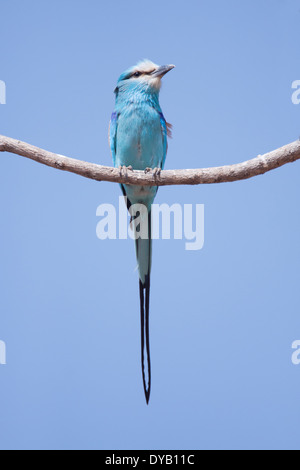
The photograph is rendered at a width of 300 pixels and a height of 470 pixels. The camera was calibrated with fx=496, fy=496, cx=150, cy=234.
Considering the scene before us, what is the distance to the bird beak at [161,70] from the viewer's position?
3498 millimetres

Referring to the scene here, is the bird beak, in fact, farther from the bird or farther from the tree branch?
the tree branch

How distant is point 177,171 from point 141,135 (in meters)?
0.82

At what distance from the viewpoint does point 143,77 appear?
11.8 feet

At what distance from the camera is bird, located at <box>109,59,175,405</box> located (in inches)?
138

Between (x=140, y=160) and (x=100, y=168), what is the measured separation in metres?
0.79

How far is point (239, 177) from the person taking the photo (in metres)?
2.69

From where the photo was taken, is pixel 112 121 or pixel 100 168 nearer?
pixel 100 168

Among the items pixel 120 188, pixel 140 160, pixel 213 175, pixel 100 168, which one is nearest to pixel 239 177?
pixel 213 175

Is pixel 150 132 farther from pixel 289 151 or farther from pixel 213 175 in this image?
pixel 289 151

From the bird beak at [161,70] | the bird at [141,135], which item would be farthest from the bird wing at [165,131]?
the bird beak at [161,70]

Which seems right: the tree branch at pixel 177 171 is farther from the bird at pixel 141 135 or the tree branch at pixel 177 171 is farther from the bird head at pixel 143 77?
the bird head at pixel 143 77

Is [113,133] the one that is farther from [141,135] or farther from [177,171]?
[177,171]

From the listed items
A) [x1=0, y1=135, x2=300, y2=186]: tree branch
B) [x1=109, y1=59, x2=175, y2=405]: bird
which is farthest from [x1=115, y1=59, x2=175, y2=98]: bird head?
[x1=0, y1=135, x2=300, y2=186]: tree branch

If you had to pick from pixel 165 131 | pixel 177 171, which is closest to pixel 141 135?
pixel 165 131
